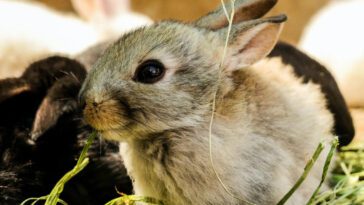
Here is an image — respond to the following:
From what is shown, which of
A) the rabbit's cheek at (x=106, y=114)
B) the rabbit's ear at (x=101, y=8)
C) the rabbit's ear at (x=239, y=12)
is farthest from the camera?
the rabbit's ear at (x=101, y=8)

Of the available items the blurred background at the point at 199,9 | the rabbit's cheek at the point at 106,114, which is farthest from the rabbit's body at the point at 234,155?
Result: the blurred background at the point at 199,9

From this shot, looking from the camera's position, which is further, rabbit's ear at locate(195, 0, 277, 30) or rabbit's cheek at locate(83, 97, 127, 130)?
rabbit's ear at locate(195, 0, 277, 30)

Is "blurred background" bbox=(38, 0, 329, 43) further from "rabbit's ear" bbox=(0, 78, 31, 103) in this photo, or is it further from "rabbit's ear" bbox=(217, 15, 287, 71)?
"rabbit's ear" bbox=(217, 15, 287, 71)

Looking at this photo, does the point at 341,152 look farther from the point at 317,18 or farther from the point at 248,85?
the point at 317,18

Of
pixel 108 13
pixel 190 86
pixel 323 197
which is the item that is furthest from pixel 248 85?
pixel 108 13

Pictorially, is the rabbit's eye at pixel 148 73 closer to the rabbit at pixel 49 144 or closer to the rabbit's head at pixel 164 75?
the rabbit's head at pixel 164 75

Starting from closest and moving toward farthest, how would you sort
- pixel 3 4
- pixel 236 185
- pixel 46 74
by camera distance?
pixel 236 185
pixel 46 74
pixel 3 4

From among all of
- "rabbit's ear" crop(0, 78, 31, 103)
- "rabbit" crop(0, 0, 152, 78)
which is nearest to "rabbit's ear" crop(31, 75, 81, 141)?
"rabbit's ear" crop(0, 78, 31, 103)
